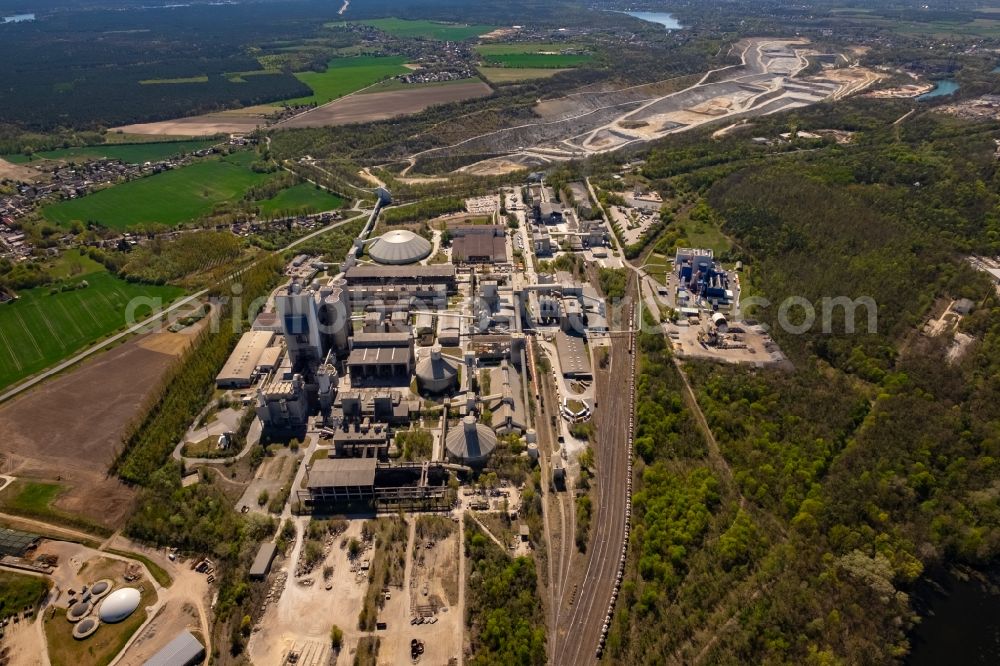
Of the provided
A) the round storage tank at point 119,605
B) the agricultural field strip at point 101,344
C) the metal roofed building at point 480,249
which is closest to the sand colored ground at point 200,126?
the agricultural field strip at point 101,344

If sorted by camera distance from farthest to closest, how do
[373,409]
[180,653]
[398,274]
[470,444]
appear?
[398,274] → [373,409] → [470,444] → [180,653]

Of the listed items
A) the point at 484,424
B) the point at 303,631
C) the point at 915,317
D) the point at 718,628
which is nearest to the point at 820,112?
the point at 915,317

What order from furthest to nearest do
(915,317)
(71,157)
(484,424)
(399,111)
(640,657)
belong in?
(399,111)
(71,157)
(915,317)
(484,424)
(640,657)

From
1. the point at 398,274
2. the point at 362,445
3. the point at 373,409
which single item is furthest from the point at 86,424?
the point at 398,274

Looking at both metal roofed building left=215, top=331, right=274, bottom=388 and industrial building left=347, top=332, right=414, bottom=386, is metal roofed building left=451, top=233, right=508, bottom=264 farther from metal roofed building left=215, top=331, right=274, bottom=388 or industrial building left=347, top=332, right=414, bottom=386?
metal roofed building left=215, top=331, right=274, bottom=388

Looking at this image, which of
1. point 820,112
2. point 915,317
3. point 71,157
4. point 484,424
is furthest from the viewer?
point 820,112

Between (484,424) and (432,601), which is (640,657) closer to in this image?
(432,601)

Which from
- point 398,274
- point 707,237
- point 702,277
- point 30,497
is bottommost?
point 30,497

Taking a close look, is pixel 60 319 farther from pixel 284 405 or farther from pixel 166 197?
pixel 166 197
